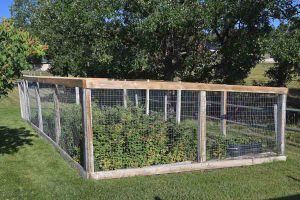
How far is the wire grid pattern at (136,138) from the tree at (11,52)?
150 centimetres

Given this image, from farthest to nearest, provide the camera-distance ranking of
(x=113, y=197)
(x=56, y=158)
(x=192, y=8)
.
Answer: (x=192, y=8) < (x=56, y=158) < (x=113, y=197)

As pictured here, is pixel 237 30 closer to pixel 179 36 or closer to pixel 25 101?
pixel 179 36

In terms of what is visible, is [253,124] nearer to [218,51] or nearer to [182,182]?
[182,182]

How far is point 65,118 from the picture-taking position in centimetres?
895

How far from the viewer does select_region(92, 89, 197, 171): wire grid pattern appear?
7461 millimetres

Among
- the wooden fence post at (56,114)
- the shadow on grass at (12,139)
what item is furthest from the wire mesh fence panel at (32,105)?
the wooden fence post at (56,114)

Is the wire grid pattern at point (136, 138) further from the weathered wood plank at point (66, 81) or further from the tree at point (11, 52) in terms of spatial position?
the tree at point (11, 52)

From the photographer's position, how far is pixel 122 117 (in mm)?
7695

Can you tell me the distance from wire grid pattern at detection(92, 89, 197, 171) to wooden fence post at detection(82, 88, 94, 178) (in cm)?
16

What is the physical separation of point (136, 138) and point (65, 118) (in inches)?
77.4

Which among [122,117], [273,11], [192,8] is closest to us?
[122,117]

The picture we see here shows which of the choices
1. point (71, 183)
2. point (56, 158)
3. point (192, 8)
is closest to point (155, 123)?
point (71, 183)

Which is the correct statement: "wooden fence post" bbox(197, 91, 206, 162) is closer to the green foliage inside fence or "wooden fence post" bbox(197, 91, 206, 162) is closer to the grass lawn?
the green foliage inside fence

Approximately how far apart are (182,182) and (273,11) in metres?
8.49
